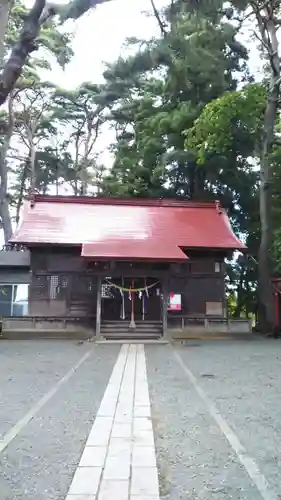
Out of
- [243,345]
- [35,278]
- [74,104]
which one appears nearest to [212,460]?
[243,345]

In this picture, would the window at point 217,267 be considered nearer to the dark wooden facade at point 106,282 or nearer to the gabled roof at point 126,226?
the dark wooden facade at point 106,282

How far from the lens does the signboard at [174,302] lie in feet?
56.4

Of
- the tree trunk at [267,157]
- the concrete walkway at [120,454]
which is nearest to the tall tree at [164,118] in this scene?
the tree trunk at [267,157]

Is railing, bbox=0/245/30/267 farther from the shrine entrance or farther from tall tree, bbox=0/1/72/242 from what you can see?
the shrine entrance

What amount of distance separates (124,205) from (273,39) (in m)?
8.12

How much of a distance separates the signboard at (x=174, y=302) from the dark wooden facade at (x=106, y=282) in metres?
0.12

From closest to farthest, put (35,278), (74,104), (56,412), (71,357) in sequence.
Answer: (56,412) < (71,357) < (35,278) < (74,104)

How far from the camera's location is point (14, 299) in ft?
72.3

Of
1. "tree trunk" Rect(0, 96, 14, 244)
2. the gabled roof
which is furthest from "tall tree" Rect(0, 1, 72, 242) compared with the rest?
the gabled roof

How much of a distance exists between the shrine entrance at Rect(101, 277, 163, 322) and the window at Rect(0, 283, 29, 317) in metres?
5.64

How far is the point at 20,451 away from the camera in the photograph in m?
3.88

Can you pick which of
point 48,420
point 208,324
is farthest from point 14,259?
point 48,420

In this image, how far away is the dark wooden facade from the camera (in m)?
16.3

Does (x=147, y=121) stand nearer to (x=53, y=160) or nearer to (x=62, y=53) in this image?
(x=62, y=53)
